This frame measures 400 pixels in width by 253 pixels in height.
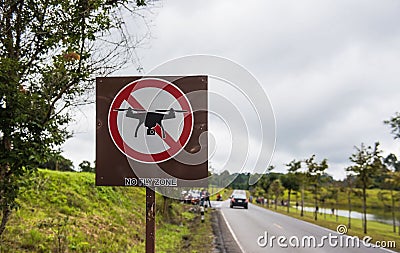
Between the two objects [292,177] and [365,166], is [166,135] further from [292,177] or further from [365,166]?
[292,177]

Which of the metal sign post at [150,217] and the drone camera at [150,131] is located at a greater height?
the drone camera at [150,131]

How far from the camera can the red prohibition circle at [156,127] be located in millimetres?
4820

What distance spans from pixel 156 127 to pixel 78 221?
26.9 feet

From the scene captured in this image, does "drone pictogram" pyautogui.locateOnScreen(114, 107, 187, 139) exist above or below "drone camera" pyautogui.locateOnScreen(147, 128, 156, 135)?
above

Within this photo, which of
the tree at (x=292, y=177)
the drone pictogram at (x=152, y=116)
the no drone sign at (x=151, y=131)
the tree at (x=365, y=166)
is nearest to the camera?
the no drone sign at (x=151, y=131)

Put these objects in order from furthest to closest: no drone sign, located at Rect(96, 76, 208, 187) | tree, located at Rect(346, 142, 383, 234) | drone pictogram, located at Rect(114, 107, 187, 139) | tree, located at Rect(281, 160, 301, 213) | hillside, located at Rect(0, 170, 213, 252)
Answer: tree, located at Rect(281, 160, 301, 213) < tree, located at Rect(346, 142, 383, 234) < hillside, located at Rect(0, 170, 213, 252) < drone pictogram, located at Rect(114, 107, 187, 139) < no drone sign, located at Rect(96, 76, 208, 187)

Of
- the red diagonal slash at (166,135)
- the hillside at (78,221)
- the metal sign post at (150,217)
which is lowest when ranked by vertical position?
the hillside at (78,221)

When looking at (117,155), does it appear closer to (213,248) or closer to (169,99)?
(169,99)

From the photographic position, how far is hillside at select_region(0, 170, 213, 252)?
941cm

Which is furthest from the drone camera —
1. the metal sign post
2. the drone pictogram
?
the metal sign post

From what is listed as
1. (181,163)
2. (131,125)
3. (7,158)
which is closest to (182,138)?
(181,163)

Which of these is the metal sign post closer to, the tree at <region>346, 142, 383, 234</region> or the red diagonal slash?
the red diagonal slash

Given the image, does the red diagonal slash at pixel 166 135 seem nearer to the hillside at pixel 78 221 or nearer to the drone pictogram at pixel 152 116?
the drone pictogram at pixel 152 116

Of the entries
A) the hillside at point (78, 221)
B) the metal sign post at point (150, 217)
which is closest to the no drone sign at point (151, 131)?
the metal sign post at point (150, 217)
